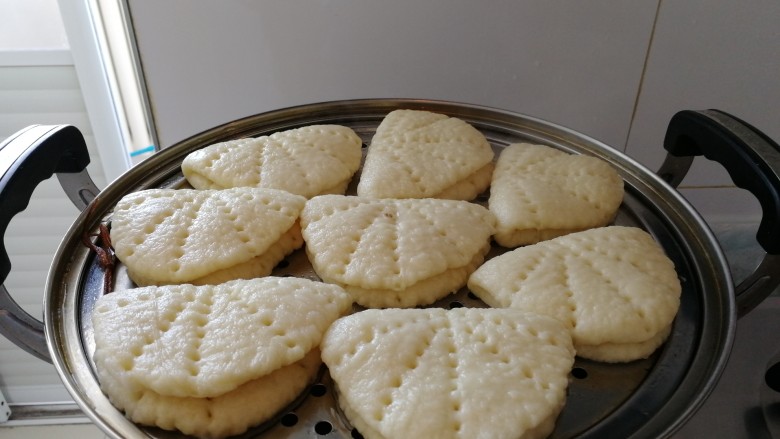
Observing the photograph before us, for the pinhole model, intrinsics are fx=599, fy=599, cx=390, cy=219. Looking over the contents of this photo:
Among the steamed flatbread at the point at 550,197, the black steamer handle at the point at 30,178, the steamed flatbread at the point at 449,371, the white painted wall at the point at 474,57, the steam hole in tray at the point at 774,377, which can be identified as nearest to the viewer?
the steamed flatbread at the point at 449,371

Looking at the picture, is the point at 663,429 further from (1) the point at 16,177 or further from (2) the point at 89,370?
(1) the point at 16,177

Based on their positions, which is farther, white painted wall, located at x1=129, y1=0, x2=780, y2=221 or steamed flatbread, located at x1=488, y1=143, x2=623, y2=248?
white painted wall, located at x1=129, y1=0, x2=780, y2=221

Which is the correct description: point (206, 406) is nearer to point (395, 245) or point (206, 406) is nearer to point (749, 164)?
point (395, 245)

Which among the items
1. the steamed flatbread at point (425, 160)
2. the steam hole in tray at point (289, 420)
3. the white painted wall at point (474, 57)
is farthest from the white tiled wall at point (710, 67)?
the steam hole in tray at point (289, 420)

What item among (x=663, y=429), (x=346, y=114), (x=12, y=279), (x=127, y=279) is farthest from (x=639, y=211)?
(x=12, y=279)

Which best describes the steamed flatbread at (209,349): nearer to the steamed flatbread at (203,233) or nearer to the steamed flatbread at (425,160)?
the steamed flatbread at (203,233)

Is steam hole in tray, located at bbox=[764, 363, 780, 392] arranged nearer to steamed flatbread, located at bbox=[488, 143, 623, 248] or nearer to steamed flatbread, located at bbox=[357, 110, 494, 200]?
steamed flatbread, located at bbox=[488, 143, 623, 248]

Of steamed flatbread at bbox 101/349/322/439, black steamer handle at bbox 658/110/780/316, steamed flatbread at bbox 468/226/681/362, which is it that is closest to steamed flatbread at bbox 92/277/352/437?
steamed flatbread at bbox 101/349/322/439
